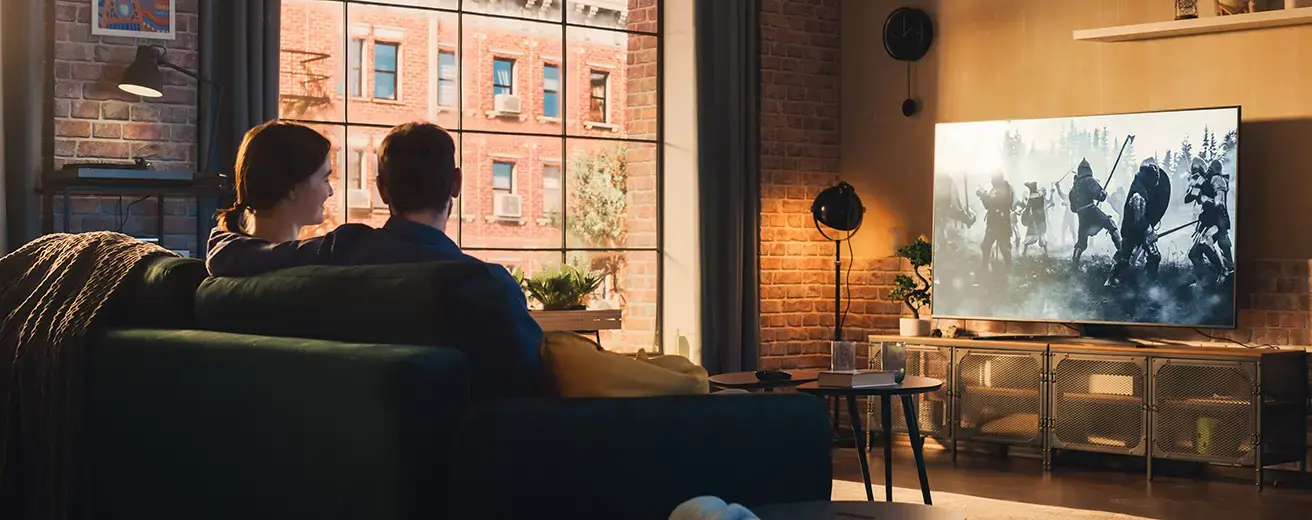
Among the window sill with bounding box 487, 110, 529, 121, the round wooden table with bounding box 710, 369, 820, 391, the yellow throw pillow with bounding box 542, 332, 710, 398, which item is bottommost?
the round wooden table with bounding box 710, 369, 820, 391

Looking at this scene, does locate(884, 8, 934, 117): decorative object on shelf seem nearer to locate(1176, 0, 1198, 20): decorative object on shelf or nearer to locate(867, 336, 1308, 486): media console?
locate(1176, 0, 1198, 20): decorative object on shelf

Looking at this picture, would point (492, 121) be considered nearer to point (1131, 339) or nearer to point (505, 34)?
point (505, 34)

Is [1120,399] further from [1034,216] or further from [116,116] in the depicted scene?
[116,116]

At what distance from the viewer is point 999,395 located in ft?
22.1

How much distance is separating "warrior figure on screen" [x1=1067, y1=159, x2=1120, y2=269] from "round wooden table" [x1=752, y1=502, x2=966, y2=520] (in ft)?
14.8

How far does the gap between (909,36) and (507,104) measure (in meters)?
7.69

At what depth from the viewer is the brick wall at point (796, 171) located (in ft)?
25.0

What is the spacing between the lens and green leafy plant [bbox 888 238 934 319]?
7.33m

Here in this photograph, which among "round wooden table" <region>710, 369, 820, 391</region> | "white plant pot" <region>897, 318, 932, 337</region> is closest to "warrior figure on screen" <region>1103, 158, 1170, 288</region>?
"white plant pot" <region>897, 318, 932, 337</region>

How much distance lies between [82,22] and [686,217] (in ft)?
10.5

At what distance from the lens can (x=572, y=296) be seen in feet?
22.8

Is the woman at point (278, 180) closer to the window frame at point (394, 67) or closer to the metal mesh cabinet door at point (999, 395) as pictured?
the metal mesh cabinet door at point (999, 395)

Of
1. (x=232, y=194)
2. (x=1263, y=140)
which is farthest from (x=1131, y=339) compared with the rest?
(x=232, y=194)

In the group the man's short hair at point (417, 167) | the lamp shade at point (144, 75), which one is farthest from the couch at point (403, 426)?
the lamp shade at point (144, 75)
